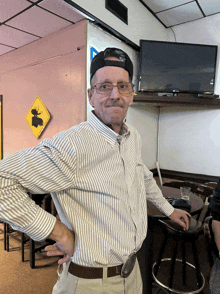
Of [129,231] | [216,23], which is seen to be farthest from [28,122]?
Answer: [216,23]

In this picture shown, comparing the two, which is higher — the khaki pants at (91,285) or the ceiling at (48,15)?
the ceiling at (48,15)

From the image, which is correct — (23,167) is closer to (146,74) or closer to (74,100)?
(74,100)

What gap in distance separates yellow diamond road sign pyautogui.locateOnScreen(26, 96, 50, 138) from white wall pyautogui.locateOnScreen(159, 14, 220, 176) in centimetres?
228

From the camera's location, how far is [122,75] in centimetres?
93

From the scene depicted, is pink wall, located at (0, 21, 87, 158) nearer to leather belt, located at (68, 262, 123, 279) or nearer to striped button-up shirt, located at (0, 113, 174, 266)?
striped button-up shirt, located at (0, 113, 174, 266)

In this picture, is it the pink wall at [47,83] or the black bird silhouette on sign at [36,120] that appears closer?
the pink wall at [47,83]

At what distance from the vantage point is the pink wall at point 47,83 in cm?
264

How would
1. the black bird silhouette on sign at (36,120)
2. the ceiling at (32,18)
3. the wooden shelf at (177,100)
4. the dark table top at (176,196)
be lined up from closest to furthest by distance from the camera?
the dark table top at (176,196)
the ceiling at (32,18)
the wooden shelf at (177,100)
the black bird silhouette on sign at (36,120)

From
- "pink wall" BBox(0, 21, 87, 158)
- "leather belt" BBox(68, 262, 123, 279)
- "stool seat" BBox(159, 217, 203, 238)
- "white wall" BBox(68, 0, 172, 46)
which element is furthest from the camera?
"pink wall" BBox(0, 21, 87, 158)

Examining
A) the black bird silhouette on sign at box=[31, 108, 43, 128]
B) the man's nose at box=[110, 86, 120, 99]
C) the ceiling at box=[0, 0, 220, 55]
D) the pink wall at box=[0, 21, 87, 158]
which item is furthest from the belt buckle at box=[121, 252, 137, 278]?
Result: the black bird silhouette on sign at box=[31, 108, 43, 128]

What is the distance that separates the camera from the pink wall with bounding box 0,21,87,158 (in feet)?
8.65

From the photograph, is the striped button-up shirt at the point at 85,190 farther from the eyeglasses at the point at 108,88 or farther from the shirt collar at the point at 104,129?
the eyeglasses at the point at 108,88

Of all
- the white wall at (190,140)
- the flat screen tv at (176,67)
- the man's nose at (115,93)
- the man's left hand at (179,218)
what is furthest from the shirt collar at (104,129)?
the white wall at (190,140)

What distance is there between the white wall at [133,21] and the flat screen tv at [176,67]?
0.28 metres
